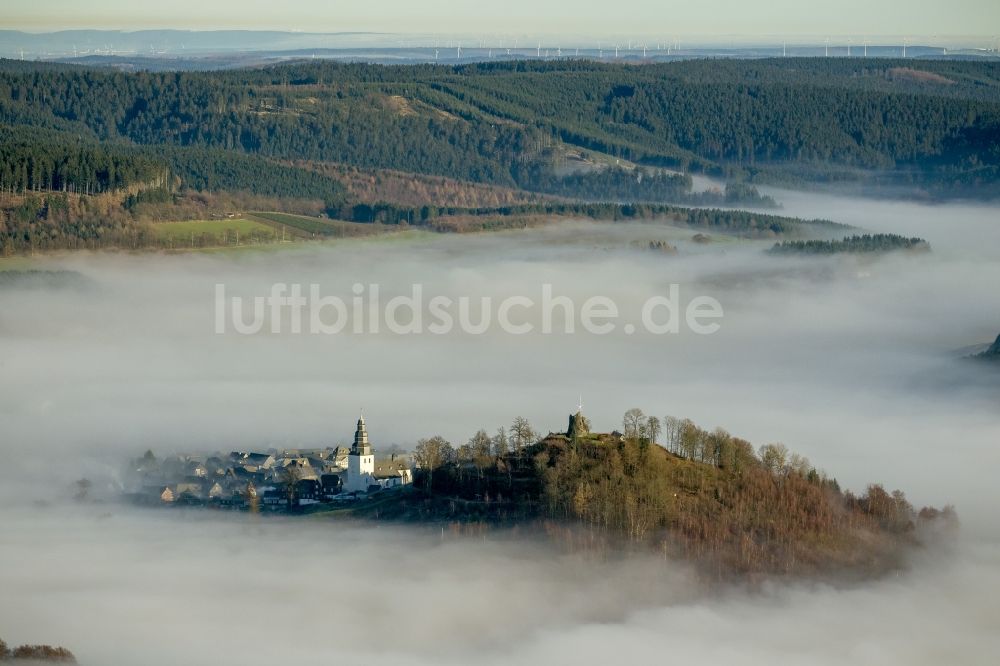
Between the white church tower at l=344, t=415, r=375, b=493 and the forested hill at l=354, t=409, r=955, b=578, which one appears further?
the white church tower at l=344, t=415, r=375, b=493

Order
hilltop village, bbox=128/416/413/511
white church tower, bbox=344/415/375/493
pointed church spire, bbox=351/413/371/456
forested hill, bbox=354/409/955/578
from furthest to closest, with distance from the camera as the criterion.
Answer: pointed church spire, bbox=351/413/371/456 → white church tower, bbox=344/415/375/493 → hilltop village, bbox=128/416/413/511 → forested hill, bbox=354/409/955/578

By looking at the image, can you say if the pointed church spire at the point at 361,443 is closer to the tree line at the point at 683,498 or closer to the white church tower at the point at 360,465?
the white church tower at the point at 360,465

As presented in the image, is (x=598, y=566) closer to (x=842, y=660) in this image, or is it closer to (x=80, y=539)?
(x=842, y=660)

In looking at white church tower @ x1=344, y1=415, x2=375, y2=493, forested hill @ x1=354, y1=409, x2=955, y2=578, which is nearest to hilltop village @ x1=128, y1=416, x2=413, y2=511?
white church tower @ x1=344, y1=415, x2=375, y2=493

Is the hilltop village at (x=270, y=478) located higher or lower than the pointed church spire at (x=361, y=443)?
lower

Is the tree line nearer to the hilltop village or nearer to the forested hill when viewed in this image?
the forested hill

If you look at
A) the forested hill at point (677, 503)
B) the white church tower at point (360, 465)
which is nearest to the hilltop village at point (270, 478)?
the white church tower at point (360, 465)

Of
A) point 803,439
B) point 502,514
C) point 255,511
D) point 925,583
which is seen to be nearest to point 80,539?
point 255,511
